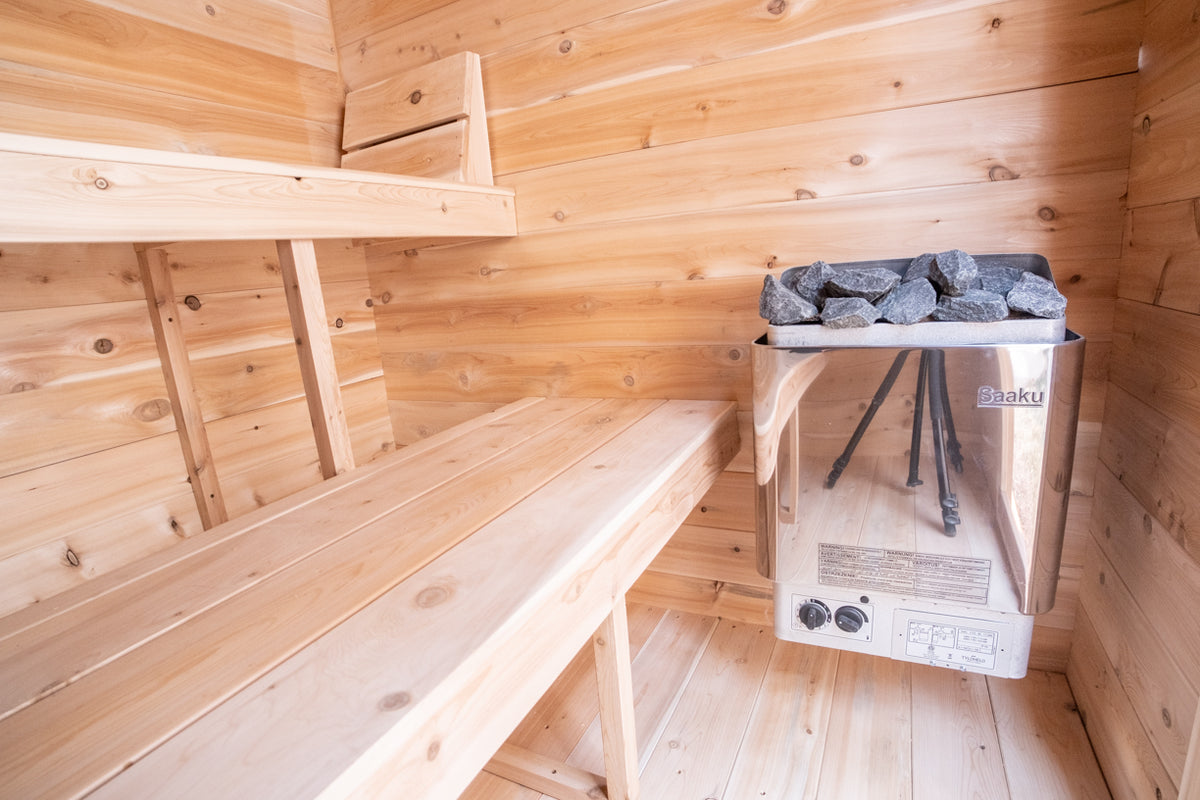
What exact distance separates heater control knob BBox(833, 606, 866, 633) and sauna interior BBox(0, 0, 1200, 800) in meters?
0.26

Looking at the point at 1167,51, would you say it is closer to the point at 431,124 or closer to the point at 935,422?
the point at 935,422

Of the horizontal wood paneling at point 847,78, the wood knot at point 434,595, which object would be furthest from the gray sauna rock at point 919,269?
the wood knot at point 434,595

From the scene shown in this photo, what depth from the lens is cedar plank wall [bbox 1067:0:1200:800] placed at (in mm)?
862

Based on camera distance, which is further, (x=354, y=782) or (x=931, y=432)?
(x=931, y=432)

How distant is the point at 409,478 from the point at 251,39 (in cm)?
130

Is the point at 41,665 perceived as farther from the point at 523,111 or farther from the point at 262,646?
the point at 523,111

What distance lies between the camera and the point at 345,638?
25.6 inches

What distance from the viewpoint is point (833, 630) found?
1186mm

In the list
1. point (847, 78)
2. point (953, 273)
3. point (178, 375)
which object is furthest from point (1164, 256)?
point (178, 375)

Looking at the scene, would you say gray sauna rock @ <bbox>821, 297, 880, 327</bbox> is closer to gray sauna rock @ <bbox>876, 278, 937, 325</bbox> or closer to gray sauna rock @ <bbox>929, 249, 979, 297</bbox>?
gray sauna rock @ <bbox>876, 278, 937, 325</bbox>

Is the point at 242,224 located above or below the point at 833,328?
above

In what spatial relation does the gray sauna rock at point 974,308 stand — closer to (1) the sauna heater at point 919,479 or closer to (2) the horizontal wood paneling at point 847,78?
(1) the sauna heater at point 919,479

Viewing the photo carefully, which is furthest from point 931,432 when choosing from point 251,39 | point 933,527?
point 251,39

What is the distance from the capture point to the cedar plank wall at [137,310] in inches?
46.6
